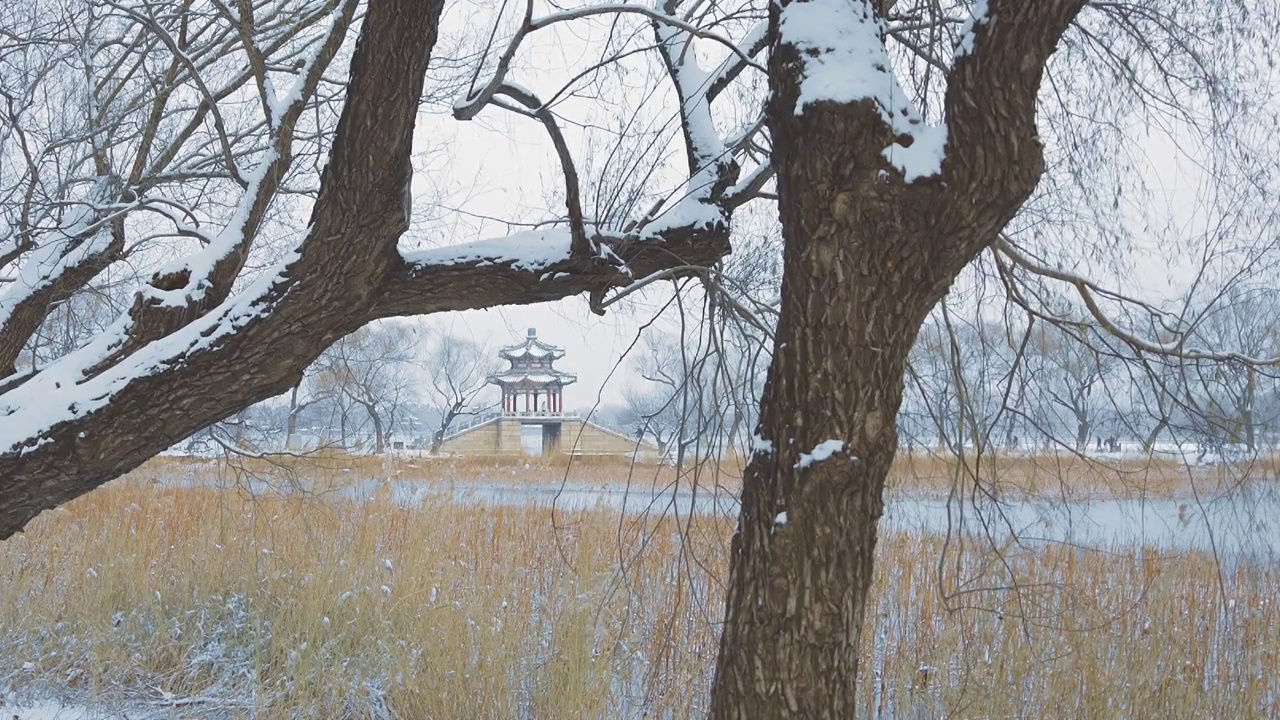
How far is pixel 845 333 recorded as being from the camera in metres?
1.44

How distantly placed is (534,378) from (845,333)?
27084 mm

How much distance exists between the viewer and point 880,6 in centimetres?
167

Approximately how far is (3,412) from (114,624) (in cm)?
276

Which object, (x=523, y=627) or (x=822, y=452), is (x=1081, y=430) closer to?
(x=822, y=452)

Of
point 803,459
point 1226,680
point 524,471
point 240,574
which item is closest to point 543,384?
point 524,471

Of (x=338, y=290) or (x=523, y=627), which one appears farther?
(x=523, y=627)

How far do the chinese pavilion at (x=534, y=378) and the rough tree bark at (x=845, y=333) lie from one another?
88.0 feet

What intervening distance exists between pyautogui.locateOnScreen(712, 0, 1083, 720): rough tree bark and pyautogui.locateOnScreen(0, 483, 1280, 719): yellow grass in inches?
57.7

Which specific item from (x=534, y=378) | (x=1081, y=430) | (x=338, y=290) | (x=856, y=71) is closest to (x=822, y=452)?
(x=856, y=71)

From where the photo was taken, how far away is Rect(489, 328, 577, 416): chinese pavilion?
93.1 ft

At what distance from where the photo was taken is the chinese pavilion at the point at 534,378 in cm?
2839

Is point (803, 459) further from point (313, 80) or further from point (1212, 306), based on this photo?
point (313, 80)

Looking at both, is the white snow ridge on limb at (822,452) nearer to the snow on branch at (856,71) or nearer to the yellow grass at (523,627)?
the snow on branch at (856,71)

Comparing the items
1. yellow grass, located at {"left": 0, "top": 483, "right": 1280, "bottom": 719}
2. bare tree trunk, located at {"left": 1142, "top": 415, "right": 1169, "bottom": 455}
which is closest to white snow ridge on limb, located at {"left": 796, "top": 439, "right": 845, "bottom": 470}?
bare tree trunk, located at {"left": 1142, "top": 415, "right": 1169, "bottom": 455}
